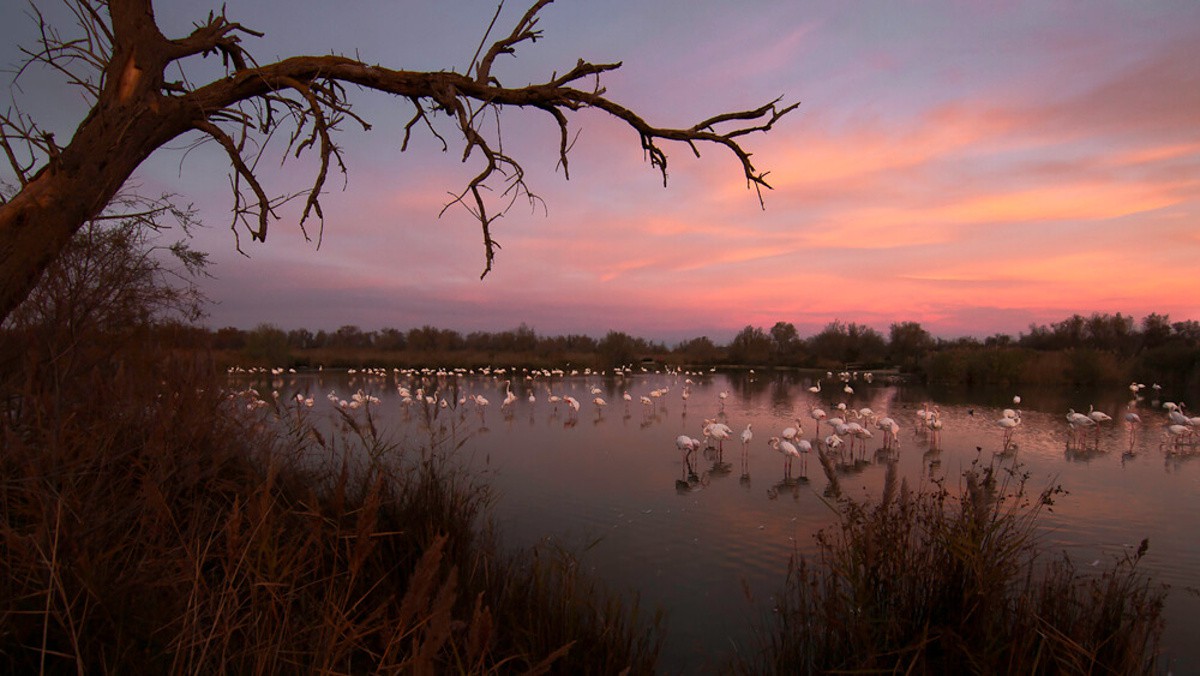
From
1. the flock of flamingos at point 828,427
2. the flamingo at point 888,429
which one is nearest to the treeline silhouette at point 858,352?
the flock of flamingos at point 828,427

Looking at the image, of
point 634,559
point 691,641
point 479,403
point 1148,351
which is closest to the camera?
point 691,641

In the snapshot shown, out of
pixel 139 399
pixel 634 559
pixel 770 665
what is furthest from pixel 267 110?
pixel 634 559

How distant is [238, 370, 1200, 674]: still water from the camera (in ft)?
17.8

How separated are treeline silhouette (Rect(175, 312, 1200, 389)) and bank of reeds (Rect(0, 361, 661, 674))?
2501cm

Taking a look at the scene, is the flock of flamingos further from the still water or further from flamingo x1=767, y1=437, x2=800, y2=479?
the still water

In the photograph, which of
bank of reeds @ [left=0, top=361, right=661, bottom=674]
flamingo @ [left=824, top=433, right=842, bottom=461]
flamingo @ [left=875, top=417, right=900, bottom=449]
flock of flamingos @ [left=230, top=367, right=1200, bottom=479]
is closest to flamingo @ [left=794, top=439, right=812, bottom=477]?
flock of flamingos @ [left=230, top=367, right=1200, bottom=479]

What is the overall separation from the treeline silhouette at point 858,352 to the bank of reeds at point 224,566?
25013 mm

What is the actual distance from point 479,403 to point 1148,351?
3917cm

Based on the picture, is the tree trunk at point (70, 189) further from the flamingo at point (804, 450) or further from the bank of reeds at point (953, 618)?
the flamingo at point (804, 450)

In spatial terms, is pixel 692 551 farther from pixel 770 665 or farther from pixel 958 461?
pixel 958 461

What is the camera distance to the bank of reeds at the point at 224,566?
176 cm

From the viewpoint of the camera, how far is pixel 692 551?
6.55 m

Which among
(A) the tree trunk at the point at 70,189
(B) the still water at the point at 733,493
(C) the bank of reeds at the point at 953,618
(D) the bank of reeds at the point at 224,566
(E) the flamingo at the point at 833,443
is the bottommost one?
(B) the still water at the point at 733,493

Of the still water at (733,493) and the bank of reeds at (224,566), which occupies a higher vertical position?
the bank of reeds at (224,566)
